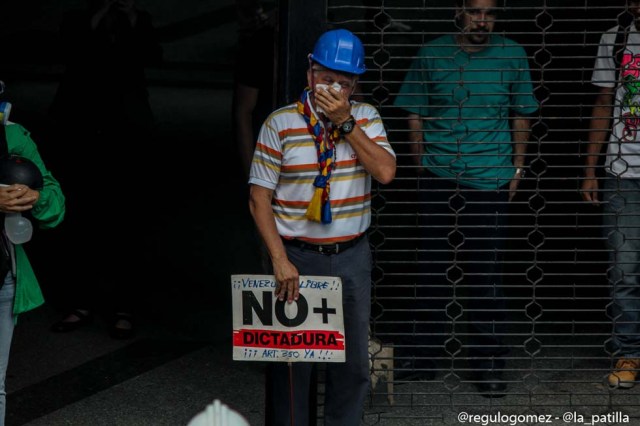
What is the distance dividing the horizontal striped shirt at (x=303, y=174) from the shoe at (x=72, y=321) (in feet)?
9.50

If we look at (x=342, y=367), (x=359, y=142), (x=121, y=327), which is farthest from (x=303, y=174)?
(x=121, y=327)

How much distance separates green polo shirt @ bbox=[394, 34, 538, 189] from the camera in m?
6.02

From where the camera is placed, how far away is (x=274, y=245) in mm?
4945

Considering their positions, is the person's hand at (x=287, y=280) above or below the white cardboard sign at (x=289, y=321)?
above

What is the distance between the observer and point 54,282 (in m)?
8.54

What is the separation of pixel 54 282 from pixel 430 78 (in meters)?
3.73

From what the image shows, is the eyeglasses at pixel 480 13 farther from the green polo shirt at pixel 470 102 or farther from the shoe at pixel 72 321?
A: the shoe at pixel 72 321

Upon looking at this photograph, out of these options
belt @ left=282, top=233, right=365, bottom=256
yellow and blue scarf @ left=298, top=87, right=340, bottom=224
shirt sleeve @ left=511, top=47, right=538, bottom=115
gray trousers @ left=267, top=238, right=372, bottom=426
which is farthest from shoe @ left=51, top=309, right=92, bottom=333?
shirt sleeve @ left=511, top=47, right=538, bottom=115

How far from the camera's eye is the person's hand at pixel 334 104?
4.75 meters

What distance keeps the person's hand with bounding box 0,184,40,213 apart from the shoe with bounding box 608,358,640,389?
11.1ft

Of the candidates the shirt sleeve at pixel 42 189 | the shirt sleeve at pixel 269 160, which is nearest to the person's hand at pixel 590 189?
the shirt sleeve at pixel 269 160

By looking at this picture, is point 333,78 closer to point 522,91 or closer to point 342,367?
point 342,367

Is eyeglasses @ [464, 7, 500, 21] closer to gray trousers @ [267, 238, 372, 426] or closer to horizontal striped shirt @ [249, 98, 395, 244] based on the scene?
horizontal striped shirt @ [249, 98, 395, 244]

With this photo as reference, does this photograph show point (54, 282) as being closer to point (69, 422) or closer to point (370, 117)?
point (69, 422)
